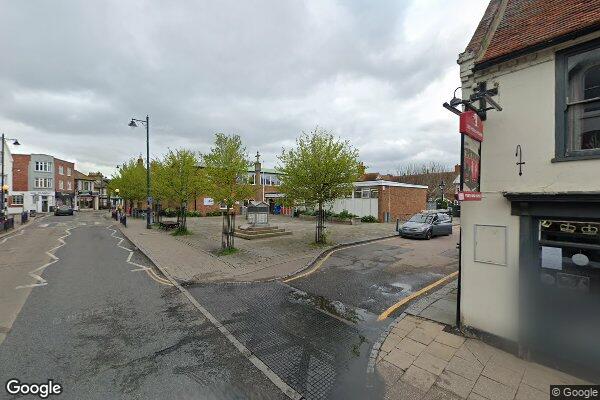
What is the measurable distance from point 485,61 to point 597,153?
2.34 m

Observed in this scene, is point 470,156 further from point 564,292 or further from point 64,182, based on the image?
point 64,182

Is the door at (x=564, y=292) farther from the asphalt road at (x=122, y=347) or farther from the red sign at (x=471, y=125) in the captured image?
the asphalt road at (x=122, y=347)

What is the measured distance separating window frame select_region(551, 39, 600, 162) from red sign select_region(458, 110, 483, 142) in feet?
3.27

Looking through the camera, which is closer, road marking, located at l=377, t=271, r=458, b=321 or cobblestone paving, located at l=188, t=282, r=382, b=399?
cobblestone paving, located at l=188, t=282, r=382, b=399

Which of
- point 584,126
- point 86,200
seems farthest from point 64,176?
point 584,126

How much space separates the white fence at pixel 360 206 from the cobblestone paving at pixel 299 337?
19724mm

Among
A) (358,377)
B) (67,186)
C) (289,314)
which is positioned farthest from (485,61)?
(67,186)

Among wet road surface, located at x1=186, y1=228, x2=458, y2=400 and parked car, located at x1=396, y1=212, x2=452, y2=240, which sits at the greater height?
parked car, located at x1=396, y1=212, x2=452, y2=240

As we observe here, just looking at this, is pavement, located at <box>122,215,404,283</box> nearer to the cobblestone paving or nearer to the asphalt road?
the cobblestone paving

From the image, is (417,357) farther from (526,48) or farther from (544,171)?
(526,48)

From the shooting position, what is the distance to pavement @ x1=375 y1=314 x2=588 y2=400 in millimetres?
3721

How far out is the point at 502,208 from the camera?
189 inches

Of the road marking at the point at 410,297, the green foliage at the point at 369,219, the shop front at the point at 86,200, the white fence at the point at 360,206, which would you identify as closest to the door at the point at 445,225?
the green foliage at the point at 369,219

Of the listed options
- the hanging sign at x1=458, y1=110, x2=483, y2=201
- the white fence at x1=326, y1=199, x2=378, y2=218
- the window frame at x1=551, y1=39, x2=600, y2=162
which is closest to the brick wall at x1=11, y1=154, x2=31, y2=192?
the white fence at x1=326, y1=199, x2=378, y2=218
